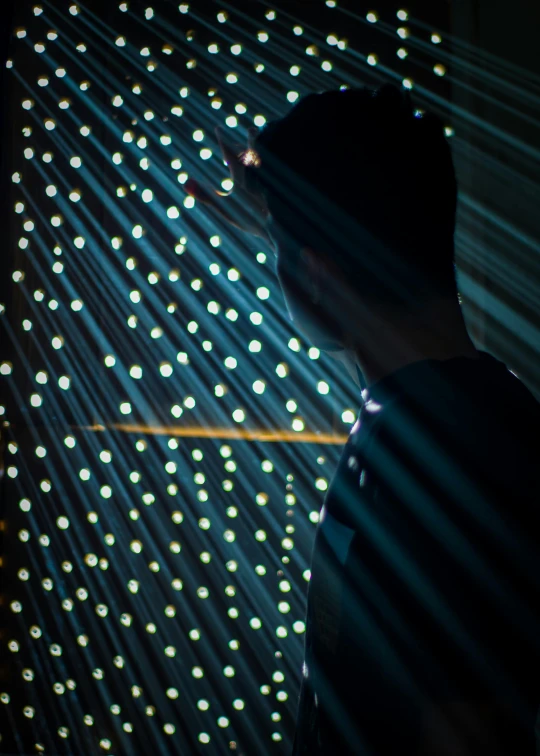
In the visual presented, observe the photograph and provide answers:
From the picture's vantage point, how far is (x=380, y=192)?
62 centimetres

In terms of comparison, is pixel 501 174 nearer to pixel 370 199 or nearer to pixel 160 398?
pixel 370 199

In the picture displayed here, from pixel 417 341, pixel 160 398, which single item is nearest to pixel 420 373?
pixel 417 341

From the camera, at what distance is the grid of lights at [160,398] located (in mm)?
1026

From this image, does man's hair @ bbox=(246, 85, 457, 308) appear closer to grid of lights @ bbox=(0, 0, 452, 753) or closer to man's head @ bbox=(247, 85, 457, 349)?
man's head @ bbox=(247, 85, 457, 349)

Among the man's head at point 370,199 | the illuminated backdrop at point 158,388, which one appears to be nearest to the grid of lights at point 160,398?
the illuminated backdrop at point 158,388

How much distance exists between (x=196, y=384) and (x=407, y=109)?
1.85ft

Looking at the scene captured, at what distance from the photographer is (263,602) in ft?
3.37

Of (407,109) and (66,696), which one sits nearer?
(407,109)

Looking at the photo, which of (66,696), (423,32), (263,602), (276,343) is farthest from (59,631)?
(423,32)

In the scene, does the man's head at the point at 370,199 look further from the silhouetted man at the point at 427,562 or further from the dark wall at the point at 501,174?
the dark wall at the point at 501,174

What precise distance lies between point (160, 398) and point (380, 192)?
1.85 feet

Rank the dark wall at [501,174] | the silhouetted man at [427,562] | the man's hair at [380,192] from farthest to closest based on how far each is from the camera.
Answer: the dark wall at [501,174] → the man's hair at [380,192] → the silhouetted man at [427,562]

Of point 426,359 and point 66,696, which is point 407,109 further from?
point 66,696

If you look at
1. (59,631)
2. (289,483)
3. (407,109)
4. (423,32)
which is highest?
(423,32)
